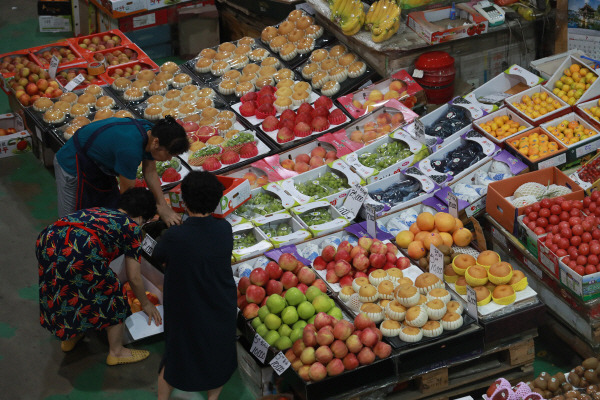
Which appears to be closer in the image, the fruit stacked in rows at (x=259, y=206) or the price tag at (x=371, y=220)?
the price tag at (x=371, y=220)

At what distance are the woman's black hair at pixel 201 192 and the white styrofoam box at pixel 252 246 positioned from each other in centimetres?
116

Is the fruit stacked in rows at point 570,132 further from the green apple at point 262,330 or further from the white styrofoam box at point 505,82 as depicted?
the green apple at point 262,330

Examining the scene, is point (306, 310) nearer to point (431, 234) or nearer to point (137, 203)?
point (431, 234)

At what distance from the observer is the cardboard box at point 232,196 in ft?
17.5

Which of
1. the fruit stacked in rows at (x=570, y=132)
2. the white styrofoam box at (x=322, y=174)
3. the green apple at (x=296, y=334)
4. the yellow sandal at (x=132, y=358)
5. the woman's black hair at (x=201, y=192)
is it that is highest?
A: the woman's black hair at (x=201, y=192)

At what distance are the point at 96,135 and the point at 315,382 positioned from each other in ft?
6.88

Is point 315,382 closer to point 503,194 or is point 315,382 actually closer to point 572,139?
point 503,194

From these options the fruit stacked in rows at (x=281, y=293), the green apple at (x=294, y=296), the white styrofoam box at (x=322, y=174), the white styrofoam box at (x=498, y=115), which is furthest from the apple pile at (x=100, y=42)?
the green apple at (x=294, y=296)

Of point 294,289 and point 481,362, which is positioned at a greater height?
point 294,289

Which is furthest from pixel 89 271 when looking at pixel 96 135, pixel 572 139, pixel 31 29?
pixel 31 29

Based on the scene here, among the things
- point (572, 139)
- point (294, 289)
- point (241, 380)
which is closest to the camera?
point (294, 289)

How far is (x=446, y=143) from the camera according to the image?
19.5 ft

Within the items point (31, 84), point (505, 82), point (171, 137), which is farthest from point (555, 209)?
point (31, 84)

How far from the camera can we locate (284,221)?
5465 mm
